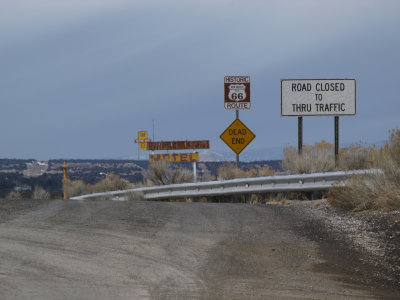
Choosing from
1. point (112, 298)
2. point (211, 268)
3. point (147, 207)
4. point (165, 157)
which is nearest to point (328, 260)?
point (211, 268)

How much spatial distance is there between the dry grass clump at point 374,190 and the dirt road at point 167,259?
1.53 meters

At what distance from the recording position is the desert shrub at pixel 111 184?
103 ft

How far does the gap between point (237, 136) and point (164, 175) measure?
344 cm

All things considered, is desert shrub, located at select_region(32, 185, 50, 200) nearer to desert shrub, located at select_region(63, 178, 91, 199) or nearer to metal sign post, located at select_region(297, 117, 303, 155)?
desert shrub, located at select_region(63, 178, 91, 199)

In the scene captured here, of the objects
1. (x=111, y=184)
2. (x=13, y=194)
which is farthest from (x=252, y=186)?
(x=13, y=194)

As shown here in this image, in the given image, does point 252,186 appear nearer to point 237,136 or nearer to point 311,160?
point 311,160

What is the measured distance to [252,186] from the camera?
781 inches

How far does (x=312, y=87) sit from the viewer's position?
25953mm

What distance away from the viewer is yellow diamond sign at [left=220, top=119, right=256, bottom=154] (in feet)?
82.3

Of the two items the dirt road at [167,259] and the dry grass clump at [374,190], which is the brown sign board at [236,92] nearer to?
the dry grass clump at [374,190]

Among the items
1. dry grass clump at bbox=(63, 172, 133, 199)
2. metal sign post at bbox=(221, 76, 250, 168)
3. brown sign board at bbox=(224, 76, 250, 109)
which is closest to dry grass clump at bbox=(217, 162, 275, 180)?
metal sign post at bbox=(221, 76, 250, 168)

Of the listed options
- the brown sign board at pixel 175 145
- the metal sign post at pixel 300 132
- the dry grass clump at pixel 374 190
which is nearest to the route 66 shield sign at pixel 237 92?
the metal sign post at pixel 300 132

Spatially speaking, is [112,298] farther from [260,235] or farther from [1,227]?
[1,227]

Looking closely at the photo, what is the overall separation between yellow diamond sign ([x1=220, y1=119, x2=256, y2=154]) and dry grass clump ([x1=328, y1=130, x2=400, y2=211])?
10.3m
